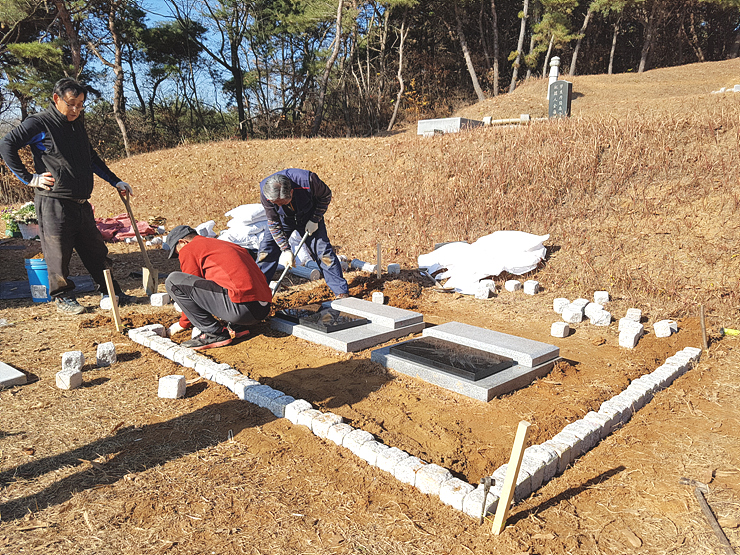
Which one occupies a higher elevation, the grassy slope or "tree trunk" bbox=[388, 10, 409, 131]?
"tree trunk" bbox=[388, 10, 409, 131]

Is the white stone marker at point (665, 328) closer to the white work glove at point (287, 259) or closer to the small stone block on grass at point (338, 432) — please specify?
the small stone block on grass at point (338, 432)

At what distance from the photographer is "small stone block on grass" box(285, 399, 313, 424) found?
3170 millimetres

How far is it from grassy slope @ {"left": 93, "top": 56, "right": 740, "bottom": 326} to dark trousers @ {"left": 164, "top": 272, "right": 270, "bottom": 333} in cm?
399

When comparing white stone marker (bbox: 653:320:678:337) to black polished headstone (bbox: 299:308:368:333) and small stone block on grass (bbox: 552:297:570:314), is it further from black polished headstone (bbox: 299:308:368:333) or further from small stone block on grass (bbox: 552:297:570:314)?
black polished headstone (bbox: 299:308:368:333)

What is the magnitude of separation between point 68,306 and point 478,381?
4.47 meters

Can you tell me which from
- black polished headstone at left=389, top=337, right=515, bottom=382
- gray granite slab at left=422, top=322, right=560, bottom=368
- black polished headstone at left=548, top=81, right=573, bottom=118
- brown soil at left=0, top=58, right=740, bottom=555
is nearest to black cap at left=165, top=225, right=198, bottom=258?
brown soil at left=0, top=58, right=740, bottom=555

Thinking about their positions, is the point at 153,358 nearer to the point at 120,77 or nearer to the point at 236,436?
the point at 236,436

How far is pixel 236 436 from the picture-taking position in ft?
9.91

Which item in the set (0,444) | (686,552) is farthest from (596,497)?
(0,444)

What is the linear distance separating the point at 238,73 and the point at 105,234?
52.3ft

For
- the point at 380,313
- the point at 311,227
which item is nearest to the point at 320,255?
the point at 311,227

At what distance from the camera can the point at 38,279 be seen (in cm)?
563

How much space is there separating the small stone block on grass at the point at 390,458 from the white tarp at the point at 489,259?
389 cm

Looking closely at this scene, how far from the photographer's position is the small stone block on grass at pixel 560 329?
16.2 ft
